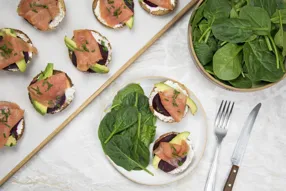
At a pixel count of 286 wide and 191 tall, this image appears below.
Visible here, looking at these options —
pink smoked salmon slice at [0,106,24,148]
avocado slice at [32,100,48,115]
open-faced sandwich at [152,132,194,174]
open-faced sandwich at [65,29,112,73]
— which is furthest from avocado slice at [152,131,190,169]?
pink smoked salmon slice at [0,106,24,148]

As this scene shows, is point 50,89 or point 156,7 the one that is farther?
point 156,7

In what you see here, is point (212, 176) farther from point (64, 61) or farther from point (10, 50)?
point (10, 50)

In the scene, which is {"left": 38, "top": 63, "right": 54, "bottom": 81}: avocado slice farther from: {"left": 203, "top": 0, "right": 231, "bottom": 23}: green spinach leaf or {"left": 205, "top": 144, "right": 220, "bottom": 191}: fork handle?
{"left": 205, "top": 144, "right": 220, "bottom": 191}: fork handle

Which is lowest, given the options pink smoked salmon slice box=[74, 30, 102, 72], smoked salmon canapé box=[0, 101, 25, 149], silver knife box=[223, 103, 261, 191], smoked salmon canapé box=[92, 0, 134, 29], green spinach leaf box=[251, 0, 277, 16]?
silver knife box=[223, 103, 261, 191]

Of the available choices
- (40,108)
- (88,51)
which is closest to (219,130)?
(88,51)

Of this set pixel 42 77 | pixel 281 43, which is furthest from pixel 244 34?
pixel 42 77

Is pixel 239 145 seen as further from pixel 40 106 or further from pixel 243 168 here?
pixel 40 106
